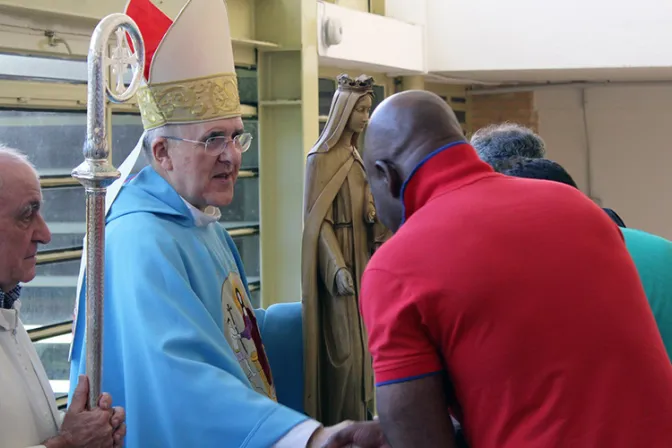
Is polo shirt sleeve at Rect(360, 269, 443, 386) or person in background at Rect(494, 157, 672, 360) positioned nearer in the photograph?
polo shirt sleeve at Rect(360, 269, 443, 386)

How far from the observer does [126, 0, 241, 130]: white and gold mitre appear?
2.31 m

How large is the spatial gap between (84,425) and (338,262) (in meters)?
1.14

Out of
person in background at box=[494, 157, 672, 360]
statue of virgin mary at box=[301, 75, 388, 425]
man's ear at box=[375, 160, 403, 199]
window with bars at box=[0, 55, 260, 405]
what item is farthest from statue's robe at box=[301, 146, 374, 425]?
window with bars at box=[0, 55, 260, 405]

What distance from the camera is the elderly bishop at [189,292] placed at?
1.87 m

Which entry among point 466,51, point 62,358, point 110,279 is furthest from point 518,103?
point 110,279

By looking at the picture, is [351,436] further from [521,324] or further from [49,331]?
[49,331]

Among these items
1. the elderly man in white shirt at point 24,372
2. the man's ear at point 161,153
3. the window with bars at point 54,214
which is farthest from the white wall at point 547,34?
the elderly man in white shirt at point 24,372

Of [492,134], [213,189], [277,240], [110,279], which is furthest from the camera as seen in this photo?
[277,240]

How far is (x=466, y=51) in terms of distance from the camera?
7516 millimetres

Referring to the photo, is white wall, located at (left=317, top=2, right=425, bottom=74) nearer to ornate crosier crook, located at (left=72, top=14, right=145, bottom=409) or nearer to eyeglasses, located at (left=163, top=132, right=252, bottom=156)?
eyeglasses, located at (left=163, top=132, right=252, bottom=156)

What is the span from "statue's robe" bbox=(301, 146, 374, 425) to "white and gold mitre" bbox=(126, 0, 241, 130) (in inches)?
20.4

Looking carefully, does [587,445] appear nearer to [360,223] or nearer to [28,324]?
[360,223]

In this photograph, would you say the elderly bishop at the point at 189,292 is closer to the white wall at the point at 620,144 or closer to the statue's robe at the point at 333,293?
the statue's robe at the point at 333,293

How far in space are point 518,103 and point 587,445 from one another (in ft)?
27.0
